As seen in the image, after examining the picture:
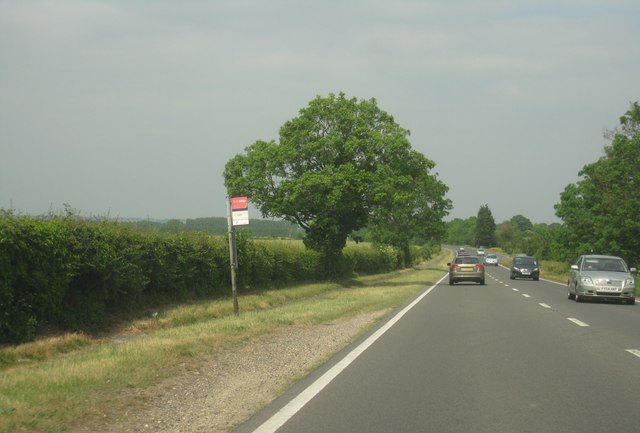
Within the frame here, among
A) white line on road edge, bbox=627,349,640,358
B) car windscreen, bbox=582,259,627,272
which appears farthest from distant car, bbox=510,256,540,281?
white line on road edge, bbox=627,349,640,358

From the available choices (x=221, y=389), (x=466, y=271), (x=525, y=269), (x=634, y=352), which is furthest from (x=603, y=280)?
(x=525, y=269)

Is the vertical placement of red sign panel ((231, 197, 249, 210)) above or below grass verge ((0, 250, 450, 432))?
above

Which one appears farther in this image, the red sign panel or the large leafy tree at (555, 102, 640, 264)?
the large leafy tree at (555, 102, 640, 264)

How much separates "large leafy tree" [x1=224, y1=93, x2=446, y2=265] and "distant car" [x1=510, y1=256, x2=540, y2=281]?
48.2 ft

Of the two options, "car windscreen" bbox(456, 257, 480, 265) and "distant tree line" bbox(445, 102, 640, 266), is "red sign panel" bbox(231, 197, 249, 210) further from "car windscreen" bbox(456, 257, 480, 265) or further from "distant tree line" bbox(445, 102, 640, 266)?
"distant tree line" bbox(445, 102, 640, 266)

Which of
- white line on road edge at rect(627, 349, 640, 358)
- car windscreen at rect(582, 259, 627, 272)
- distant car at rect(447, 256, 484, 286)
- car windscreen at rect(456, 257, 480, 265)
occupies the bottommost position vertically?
distant car at rect(447, 256, 484, 286)

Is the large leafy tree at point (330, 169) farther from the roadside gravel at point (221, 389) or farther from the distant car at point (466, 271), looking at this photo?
the roadside gravel at point (221, 389)

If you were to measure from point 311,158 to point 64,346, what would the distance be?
26.7 meters

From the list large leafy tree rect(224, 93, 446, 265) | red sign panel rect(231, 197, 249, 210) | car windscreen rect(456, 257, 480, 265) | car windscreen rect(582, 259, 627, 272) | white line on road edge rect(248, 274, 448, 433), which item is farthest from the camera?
car windscreen rect(456, 257, 480, 265)

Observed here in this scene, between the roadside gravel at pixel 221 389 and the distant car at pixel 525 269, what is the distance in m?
39.2

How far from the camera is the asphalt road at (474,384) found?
6672 millimetres

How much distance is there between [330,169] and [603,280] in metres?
17.7

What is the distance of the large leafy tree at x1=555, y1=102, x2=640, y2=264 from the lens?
5256cm

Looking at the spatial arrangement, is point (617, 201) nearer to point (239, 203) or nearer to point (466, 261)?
point (466, 261)
